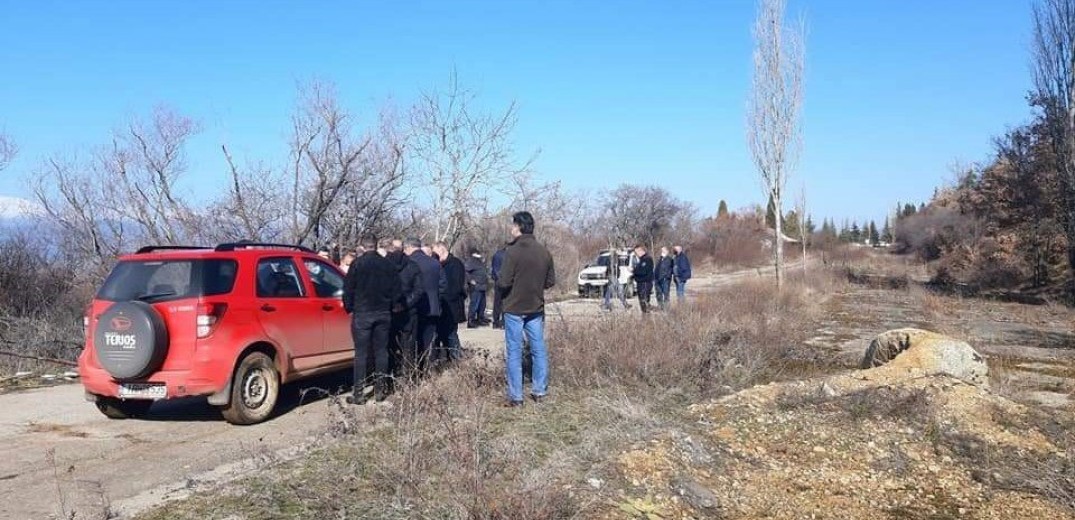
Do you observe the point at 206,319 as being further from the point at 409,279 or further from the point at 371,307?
the point at 409,279

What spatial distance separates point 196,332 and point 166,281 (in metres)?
0.64

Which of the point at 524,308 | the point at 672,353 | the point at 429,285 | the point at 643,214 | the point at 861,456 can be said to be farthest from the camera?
the point at 643,214

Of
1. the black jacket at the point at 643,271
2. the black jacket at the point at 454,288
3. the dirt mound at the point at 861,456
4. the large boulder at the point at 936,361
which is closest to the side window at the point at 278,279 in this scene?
the black jacket at the point at 454,288

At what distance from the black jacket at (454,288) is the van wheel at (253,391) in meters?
3.58

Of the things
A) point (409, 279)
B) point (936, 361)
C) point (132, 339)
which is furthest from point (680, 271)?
point (132, 339)

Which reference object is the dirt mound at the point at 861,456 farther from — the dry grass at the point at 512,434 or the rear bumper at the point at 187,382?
the rear bumper at the point at 187,382

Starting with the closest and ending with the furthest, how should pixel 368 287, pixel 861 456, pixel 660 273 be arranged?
pixel 861 456, pixel 368 287, pixel 660 273

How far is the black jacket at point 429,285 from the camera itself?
10539mm

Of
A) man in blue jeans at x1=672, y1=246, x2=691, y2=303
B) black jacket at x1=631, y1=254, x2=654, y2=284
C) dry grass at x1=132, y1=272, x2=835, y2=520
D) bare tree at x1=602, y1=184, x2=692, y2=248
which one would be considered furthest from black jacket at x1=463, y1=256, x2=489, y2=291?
bare tree at x1=602, y1=184, x2=692, y2=248

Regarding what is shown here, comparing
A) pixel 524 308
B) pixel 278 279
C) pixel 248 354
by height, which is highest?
pixel 278 279

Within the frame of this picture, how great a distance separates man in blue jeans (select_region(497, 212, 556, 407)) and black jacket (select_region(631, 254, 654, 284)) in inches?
410

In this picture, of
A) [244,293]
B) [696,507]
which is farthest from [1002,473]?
[244,293]

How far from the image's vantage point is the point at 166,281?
761 cm

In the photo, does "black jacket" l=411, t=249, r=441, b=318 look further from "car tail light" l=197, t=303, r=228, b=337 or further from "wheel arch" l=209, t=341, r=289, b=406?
"car tail light" l=197, t=303, r=228, b=337
